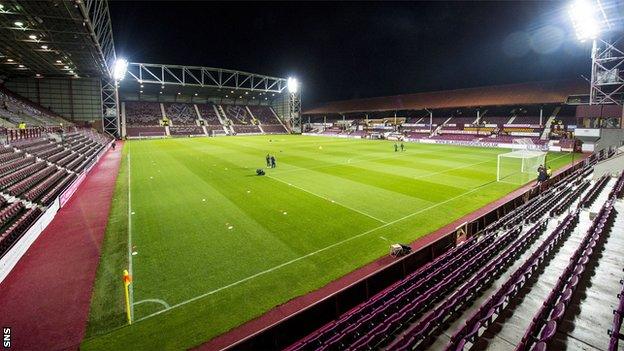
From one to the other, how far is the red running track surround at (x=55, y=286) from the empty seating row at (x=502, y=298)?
745cm

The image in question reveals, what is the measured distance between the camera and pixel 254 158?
33.5 metres

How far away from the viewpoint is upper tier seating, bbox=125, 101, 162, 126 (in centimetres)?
7261

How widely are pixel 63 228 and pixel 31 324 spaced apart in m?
7.48

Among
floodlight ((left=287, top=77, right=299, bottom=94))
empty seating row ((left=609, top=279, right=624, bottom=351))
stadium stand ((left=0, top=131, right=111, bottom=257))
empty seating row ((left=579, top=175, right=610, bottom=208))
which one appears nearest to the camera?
empty seating row ((left=609, top=279, right=624, bottom=351))

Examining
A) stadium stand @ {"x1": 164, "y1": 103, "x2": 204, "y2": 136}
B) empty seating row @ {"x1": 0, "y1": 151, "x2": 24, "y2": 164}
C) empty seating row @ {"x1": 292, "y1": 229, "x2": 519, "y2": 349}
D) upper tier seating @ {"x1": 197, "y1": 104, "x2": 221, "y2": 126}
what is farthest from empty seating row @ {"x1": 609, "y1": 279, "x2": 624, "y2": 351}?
upper tier seating @ {"x1": 197, "y1": 104, "x2": 221, "y2": 126}

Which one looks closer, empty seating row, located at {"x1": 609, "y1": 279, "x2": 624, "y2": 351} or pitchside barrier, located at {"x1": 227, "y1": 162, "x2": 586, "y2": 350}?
empty seating row, located at {"x1": 609, "y1": 279, "x2": 624, "y2": 351}

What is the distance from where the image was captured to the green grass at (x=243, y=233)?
745 centimetres

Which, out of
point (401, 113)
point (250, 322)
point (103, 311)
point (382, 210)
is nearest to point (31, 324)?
point (103, 311)

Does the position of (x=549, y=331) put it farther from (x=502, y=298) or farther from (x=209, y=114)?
(x=209, y=114)

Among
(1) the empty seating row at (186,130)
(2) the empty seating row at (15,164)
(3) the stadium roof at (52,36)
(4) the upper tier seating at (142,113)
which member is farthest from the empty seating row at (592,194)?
(4) the upper tier seating at (142,113)

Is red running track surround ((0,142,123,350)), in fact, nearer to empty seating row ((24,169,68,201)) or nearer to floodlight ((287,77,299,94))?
empty seating row ((24,169,68,201))

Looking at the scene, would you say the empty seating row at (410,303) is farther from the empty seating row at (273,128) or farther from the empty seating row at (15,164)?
the empty seating row at (273,128)

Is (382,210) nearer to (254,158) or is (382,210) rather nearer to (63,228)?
(63,228)

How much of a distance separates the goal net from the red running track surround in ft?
73.5
